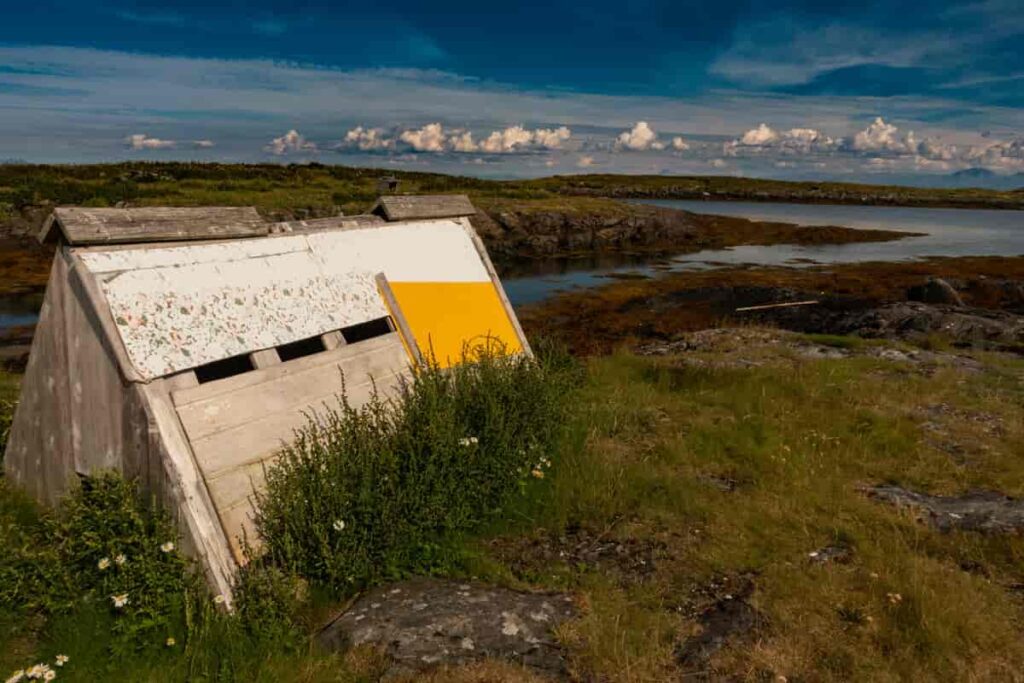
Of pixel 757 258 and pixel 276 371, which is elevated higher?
pixel 276 371

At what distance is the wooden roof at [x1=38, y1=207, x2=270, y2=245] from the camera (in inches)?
199

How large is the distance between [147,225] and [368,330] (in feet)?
7.96

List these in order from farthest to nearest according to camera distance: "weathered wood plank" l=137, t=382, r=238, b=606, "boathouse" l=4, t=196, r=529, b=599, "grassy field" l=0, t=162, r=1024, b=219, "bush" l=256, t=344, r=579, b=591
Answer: "grassy field" l=0, t=162, r=1024, b=219
"bush" l=256, t=344, r=579, b=591
"boathouse" l=4, t=196, r=529, b=599
"weathered wood plank" l=137, t=382, r=238, b=606

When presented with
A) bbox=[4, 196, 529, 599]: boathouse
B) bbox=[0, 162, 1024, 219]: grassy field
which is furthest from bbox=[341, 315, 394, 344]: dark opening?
bbox=[0, 162, 1024, 219]: grassy field

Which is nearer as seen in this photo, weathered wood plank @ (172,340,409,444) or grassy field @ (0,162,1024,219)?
weathered wood plank @ (172,340,409,444)

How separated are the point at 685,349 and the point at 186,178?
149ft

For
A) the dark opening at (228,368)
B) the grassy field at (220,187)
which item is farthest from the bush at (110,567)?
the grassy field at (220,187)

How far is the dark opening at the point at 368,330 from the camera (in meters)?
6.85

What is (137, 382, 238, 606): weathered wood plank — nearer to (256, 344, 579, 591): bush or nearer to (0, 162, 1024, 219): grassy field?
(256, 344, 579, 591): bush

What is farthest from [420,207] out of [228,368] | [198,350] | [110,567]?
[110,567]

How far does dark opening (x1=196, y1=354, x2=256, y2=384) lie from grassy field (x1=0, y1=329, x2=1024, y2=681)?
196 cm

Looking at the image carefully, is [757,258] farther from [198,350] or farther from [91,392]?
[91,392]

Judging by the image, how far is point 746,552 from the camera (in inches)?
232

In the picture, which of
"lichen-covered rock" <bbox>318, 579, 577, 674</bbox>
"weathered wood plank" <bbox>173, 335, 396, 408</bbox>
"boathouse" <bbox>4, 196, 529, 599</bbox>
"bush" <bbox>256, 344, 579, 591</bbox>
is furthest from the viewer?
"weathered wood plank" <bbox>173, 335, 396, 408</bbox>
